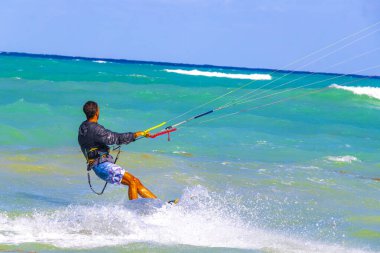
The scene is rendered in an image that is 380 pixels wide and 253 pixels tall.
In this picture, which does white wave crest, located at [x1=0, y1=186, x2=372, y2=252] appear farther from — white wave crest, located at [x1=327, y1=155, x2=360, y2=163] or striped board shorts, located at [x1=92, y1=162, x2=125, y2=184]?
white wave crest, located at [x1=327, y1=155, x2=360, y2=163]

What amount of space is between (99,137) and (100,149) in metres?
0.19

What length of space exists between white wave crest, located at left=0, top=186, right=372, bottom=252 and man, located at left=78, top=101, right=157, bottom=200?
0.25 meters

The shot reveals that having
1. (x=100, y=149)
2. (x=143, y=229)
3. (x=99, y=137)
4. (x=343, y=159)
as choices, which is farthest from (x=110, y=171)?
(x=343, y=159)

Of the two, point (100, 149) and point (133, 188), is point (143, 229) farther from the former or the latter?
point (100, 149)

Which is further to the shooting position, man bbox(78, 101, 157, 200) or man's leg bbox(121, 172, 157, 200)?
man's leg bbox(121, 172, 157, 200)

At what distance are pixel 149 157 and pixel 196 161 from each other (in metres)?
0.97

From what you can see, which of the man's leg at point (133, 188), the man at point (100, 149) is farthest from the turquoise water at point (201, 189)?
the man at point (100, 149)

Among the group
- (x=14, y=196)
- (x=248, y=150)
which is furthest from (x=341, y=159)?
(x=14, y=196)

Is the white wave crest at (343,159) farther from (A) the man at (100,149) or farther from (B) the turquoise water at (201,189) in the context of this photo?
(A) the man at (100,149)

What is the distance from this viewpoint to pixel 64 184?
10.7 metres

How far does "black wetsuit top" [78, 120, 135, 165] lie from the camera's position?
769cm

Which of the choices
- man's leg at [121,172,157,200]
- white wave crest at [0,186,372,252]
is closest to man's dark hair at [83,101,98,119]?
man's leg at [121,172,157,200]

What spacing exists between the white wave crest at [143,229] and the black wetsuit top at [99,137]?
749mm

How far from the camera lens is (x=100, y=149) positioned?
7.92 meters
